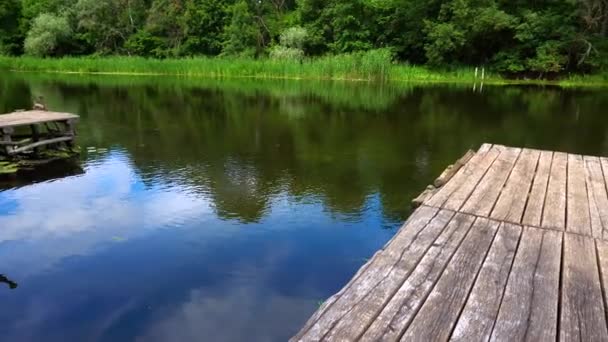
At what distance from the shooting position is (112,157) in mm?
10633

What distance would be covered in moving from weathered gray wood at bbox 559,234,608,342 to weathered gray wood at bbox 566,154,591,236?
0.96 feet

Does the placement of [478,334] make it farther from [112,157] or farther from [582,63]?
[582,63]

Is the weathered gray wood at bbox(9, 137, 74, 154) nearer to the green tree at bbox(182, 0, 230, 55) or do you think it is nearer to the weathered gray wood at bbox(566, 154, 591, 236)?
the weathered gray wood at bbox(566, 154, 591, 236)

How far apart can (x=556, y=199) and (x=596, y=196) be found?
556 millimetres

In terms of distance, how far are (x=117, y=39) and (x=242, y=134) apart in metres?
38.1

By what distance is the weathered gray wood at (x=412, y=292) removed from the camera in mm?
2426

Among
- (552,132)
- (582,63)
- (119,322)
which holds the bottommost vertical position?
(119,322)

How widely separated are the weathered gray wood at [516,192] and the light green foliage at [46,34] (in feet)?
146

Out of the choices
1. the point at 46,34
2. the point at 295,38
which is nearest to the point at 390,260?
the point at 295,38

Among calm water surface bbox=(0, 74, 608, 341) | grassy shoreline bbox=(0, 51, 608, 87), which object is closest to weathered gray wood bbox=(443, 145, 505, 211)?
calm water surface bbox=(0, 74, 608, 341)

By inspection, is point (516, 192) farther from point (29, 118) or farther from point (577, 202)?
point (29, 118)

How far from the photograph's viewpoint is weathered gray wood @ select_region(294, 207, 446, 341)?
2500 millimetres

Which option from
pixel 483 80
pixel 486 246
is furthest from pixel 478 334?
pixel 483 80

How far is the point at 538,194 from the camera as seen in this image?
4930 millimetres
